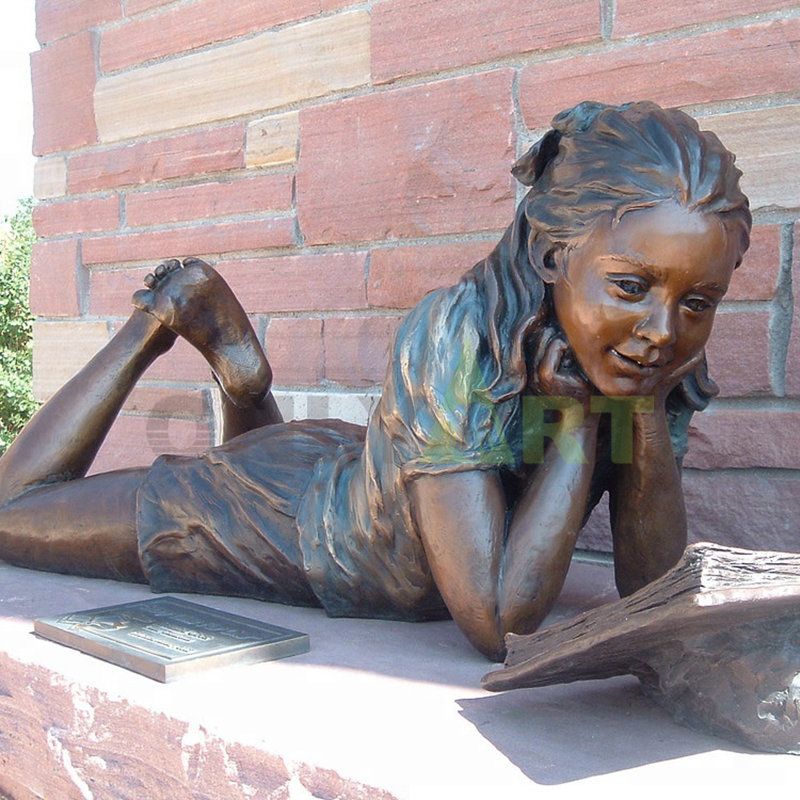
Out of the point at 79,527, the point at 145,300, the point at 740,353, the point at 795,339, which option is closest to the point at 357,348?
the point at 145,300

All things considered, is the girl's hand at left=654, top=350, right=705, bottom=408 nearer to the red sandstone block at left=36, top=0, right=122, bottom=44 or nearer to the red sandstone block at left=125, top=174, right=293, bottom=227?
the red sandstone block at left=125, top=174, right=293, bottom=227

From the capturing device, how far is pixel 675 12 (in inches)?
84.2

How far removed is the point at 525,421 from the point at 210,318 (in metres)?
0.93

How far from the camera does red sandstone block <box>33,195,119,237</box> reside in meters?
3.38

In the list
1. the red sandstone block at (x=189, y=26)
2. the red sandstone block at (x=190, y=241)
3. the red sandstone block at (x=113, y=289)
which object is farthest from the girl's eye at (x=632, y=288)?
the red sandstone block at (x=113, y=289)

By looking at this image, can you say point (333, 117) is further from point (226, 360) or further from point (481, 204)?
point (226, 360)

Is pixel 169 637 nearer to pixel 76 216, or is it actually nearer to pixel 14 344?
pixel 76 216

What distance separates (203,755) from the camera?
138 centimetres

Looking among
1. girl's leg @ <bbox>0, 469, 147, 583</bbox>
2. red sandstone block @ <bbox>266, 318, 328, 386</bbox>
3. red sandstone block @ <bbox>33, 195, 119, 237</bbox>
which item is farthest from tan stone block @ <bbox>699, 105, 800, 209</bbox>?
red sandstone block @ <bbox>33, 195, 119, 237</bbox>

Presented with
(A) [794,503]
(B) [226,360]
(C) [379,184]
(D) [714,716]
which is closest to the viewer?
(D) [714,716]

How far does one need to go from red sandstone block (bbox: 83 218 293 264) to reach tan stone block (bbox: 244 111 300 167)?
169 mm

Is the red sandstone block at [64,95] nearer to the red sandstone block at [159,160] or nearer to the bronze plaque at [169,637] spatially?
the red sandstone block at [159,160]

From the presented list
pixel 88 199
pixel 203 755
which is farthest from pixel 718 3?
pixel 88 199

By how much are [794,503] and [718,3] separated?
0.99 meters
